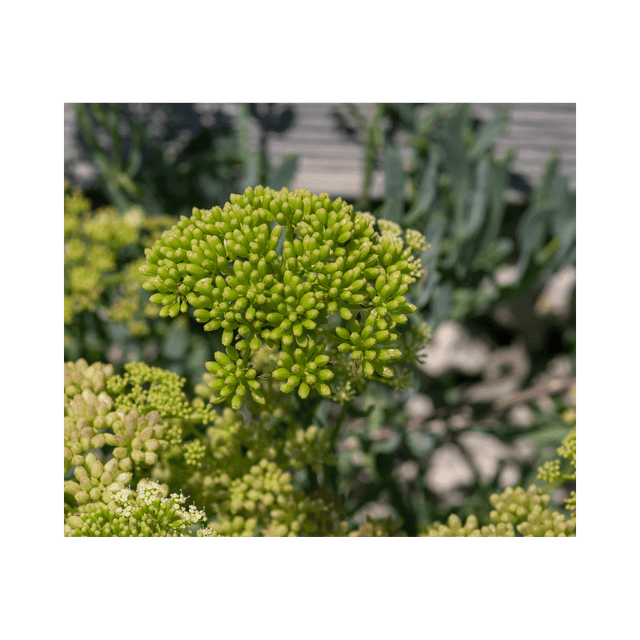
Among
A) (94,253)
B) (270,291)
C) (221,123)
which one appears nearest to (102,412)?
(94,253)

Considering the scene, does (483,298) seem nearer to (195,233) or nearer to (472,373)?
(472,373)

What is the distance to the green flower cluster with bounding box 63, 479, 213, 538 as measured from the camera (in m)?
1.65

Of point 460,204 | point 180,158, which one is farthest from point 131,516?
point 460,204

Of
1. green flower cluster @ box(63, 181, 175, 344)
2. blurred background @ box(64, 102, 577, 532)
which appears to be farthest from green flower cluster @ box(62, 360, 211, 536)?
green flower cluster @ box(63, 181, 175, 344)

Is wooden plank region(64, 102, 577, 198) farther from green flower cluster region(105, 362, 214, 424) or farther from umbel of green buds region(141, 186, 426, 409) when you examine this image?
green flower cluster region(105, 362, 214, 424)

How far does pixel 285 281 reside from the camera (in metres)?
1.40

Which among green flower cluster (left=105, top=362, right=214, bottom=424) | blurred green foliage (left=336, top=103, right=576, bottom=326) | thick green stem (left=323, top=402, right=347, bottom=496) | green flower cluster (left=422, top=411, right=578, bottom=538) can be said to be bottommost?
green flower cluster (left=422, top=411, right=578, bottom=538)

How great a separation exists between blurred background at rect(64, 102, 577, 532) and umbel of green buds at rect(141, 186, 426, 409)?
17.4 inches

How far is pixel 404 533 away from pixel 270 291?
1.02 m

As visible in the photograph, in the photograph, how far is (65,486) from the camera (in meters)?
1.66

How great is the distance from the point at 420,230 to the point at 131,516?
1390mm

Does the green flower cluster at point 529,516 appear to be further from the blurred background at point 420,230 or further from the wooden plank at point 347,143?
the wooden plank at point 347,143

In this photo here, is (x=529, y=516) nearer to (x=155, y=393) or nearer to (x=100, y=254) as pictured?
(x=155, y=393)

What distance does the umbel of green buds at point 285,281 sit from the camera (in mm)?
1396
